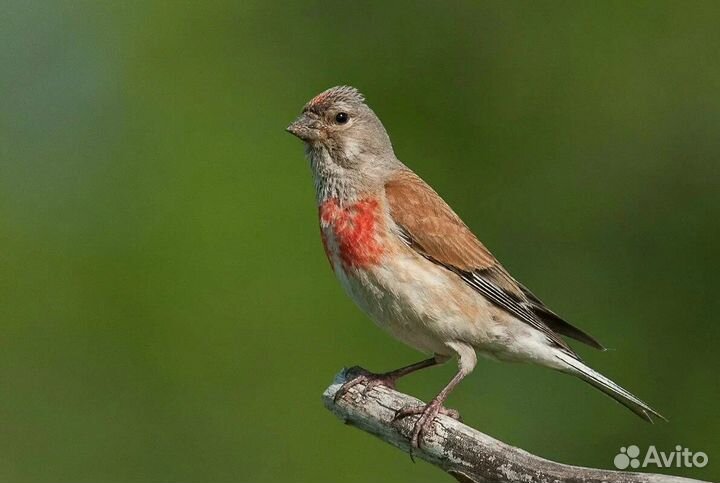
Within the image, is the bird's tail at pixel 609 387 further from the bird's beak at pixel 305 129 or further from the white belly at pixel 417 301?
the bird's beak at pixel 305 129

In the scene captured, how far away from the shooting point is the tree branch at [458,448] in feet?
19.6

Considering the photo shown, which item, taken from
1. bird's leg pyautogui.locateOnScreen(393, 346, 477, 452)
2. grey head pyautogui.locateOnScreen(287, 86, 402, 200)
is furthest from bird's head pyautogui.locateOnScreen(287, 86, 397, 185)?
bird's leg pyautogui.locateOnScreen(393, 346, 477, 452)

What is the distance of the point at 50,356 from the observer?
413 inches

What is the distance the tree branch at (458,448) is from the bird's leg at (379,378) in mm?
33

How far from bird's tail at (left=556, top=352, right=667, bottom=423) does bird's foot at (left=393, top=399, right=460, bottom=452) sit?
0.95 m

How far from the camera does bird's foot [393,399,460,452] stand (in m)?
6.86

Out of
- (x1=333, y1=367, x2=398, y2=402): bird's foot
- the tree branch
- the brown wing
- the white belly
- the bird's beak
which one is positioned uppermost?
the bird's beak

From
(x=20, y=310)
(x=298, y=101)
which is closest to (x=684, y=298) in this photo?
(x=298, y=101)

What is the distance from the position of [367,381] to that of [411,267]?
683 mm

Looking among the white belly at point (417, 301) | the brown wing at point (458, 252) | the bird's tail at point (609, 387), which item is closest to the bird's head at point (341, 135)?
the brown wing at point (458, 252)

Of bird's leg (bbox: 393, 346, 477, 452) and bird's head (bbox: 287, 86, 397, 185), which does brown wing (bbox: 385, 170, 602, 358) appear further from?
bird's leg (bbox: 393, 346, 477, 452)

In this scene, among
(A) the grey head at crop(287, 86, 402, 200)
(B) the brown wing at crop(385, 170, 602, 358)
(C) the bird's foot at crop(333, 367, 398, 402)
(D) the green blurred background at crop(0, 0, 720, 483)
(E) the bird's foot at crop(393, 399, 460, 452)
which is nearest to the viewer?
(E) the bird's foot at crop(393, 399, 460, 452)

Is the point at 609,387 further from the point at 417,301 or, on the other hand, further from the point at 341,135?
the point at 341,135

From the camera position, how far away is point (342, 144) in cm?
796
